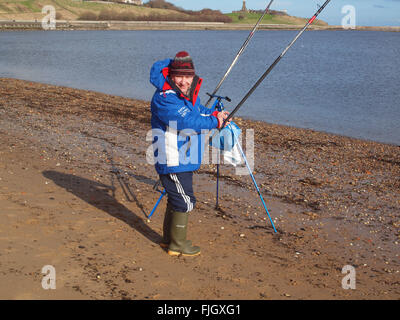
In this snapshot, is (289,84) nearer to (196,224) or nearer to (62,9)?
(196,224)

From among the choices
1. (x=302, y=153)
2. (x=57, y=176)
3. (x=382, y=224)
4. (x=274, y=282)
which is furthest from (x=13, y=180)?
(x=302, y=153)

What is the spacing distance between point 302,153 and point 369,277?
635cm

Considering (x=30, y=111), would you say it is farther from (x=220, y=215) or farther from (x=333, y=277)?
(x=333, y=277)

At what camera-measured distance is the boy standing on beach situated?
4770 mm

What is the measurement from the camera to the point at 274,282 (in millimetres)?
4906

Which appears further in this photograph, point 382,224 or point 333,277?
point 382,224
